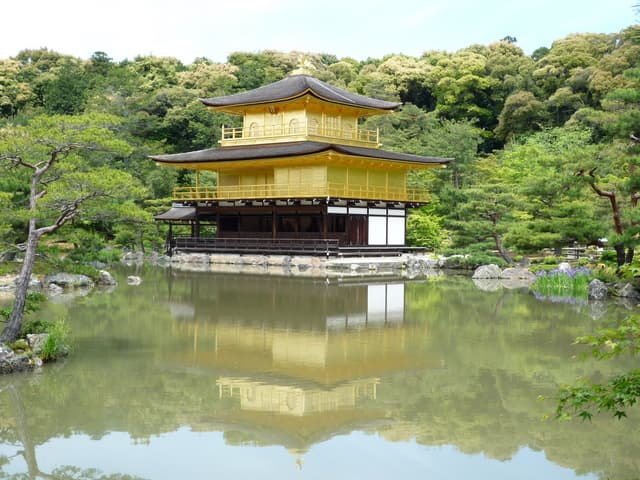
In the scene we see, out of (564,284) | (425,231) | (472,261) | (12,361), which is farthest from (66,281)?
(425,231)

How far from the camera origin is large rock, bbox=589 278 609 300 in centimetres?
1761

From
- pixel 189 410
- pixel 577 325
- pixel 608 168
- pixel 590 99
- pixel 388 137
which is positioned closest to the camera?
pixel 189 410

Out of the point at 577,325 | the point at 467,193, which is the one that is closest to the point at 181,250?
the point at 467,193

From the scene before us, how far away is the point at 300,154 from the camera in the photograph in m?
30.0

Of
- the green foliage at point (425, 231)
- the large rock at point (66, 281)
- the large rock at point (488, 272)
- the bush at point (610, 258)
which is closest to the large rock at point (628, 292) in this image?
the bush at point (610, 258)

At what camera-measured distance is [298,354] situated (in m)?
10.6

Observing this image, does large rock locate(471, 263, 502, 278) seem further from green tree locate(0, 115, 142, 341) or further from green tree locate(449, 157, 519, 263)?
green tree locate(0, 115, 142, 341)

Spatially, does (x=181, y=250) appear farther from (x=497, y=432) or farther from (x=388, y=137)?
(x=497, y=432)

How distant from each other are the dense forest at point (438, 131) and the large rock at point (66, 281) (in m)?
0.73

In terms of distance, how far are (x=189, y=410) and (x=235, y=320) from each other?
21.1ft

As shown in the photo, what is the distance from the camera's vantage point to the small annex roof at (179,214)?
113ft

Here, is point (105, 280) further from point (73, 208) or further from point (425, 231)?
point (425, 231)

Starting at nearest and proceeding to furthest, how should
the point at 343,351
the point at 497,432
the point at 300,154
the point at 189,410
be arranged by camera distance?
the point at 497,432 → the point at 189,410 → the point at 343,351 → the point at 300,154

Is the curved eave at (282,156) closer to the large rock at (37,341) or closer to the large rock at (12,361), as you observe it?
the large rock at (37,341)
